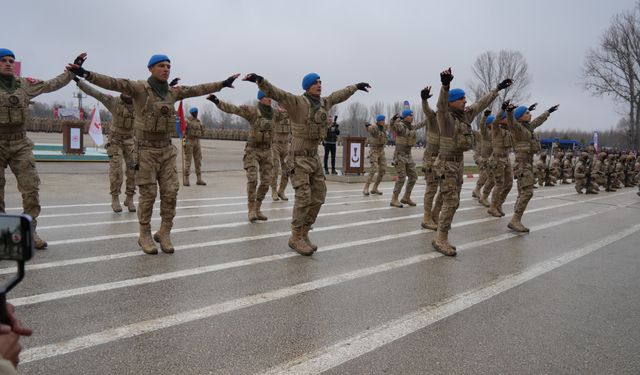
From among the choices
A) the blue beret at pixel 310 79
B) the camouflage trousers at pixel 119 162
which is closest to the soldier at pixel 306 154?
the blue beret at pixel 310 79

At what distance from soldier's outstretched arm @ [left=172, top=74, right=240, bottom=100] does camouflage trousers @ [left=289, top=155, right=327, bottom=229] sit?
1312mm

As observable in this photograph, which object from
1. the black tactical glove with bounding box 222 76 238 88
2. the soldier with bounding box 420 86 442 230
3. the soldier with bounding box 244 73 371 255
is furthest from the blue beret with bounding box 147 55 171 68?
the soldier with bounding box 420 86 442 230

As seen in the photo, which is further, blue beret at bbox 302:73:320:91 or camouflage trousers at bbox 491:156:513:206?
camouflage trousers at bbox 491:156:513:206

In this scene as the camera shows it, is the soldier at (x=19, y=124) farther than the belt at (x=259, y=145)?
No

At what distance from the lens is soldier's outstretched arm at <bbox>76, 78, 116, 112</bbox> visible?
7.17 metres

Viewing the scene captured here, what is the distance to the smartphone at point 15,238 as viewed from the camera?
1.53m

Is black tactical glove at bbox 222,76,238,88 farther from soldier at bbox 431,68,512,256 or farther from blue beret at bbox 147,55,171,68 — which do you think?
soldier at bbox 431,68,512,256

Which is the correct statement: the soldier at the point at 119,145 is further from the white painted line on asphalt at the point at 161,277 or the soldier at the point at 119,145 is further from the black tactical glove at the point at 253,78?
the white painted line on asphalt at the point at 161,277

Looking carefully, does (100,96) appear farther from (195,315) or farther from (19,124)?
(195,315)

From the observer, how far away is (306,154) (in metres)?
6.14

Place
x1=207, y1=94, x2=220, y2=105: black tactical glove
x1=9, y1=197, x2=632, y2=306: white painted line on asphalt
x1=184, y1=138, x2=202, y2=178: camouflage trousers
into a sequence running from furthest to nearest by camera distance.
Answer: x1=184, y1=138, x2=202, y2=178: camouflage trousers < x1=207, y1=94, x2=220, y2=105: black tactical glove < x1=9, y1=197, x2=632, y2=306: white painted line on asphalt

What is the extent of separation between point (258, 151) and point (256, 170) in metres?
0.37

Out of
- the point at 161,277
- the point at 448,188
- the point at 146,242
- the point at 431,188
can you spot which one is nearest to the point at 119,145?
the point at 146,242

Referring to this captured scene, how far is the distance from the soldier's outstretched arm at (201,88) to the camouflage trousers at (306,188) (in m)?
1.31
